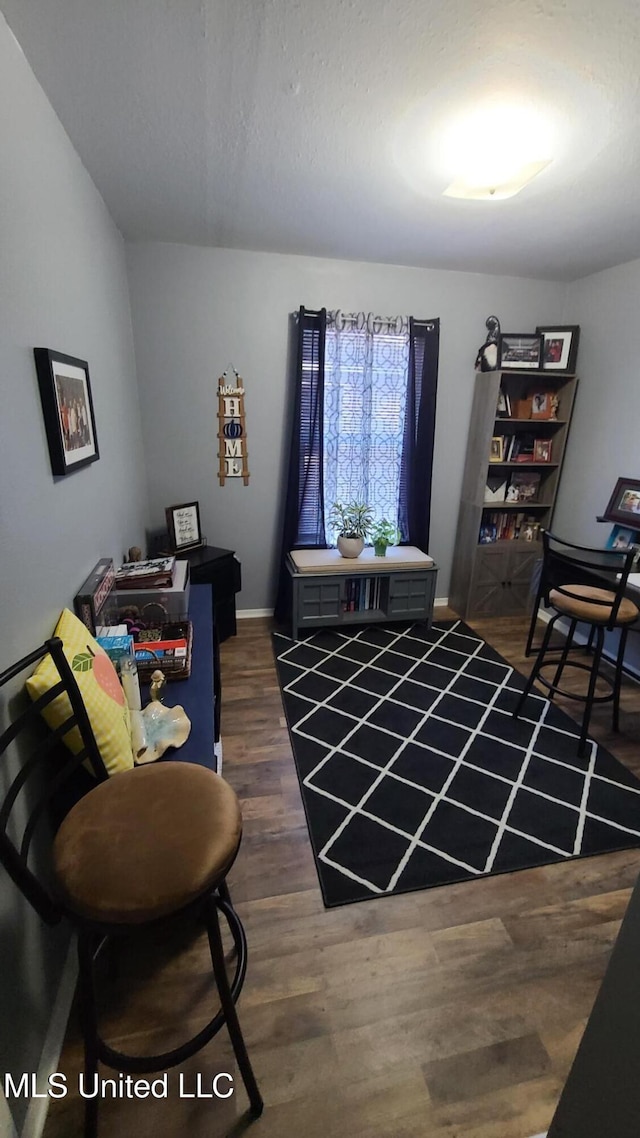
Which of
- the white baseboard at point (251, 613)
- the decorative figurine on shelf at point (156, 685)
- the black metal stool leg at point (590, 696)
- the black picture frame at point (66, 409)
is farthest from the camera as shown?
the white baseboard at point (251, 613)

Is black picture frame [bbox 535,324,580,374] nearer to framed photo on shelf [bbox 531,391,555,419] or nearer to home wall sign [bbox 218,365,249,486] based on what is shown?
framed photo on shelf [bbox 531,391,555,419]

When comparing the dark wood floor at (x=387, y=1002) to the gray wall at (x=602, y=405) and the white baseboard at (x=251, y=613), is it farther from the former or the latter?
the gray wall at (x=602, y=405)

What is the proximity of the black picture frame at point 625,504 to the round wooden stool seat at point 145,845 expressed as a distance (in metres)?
2.85

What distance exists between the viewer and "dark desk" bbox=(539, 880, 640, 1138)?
0.71 metres

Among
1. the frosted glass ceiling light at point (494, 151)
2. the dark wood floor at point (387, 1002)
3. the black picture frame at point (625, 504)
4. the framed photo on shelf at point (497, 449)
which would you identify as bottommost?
the dark wood floor at point (387, 1002)

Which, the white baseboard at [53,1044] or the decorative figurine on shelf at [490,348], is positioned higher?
the decorative figurine on shelf at [490,348]

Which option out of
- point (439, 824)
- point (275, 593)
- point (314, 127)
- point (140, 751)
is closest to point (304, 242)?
point (314, 127)

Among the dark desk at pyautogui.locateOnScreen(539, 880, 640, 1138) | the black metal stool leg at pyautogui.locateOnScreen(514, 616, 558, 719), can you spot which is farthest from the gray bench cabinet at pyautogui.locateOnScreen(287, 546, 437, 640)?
the dark desk at pyautogui.locateOnScreen(539, 880, 640, 1138)

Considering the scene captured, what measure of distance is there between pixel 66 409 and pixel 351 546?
2.05 meters

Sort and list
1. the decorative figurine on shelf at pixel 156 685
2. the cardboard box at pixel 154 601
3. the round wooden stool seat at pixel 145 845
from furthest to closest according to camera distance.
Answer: the cardboard box at pixel 154 601 → the decorative figurine on shelf at pixel 156 685 → the round wooden stool seat at pixel 145 845

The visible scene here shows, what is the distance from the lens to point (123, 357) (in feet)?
8.32

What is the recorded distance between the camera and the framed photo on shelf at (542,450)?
3.36 m

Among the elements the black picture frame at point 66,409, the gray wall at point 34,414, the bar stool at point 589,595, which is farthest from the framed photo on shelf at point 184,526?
the bar stool at point 589,595

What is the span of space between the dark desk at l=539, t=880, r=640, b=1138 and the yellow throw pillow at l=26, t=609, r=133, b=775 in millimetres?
1139
